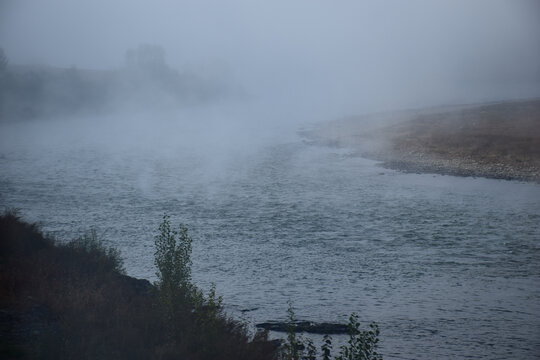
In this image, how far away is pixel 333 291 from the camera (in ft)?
42.5

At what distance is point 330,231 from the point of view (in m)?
18.4

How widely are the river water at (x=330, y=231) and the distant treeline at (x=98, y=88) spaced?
25.9 metres

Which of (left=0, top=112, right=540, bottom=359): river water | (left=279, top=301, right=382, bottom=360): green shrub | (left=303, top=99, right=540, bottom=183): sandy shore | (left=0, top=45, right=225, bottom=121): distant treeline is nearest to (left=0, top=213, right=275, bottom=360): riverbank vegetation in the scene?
(left=279, top=301, right=382, bottom=360): green shrub

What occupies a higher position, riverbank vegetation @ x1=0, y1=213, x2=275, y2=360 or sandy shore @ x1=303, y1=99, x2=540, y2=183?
sandy shore @ x1=303, y1=99, x2=540, y2=183

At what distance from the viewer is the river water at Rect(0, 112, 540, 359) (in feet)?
37.9

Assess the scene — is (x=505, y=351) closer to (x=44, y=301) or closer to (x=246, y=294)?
(x=246, y=294)

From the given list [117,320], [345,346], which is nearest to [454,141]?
[345,346]

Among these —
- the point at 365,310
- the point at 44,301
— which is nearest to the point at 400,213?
the point at 365,310

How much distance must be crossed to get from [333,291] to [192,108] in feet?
263

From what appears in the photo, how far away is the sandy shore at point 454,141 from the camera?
2936 cm

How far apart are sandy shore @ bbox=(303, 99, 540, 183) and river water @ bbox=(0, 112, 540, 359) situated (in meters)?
2.15

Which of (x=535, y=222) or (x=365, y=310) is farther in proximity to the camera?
(x=535, y=222)

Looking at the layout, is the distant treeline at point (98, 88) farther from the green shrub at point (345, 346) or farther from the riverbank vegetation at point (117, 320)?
the green shrub at point (345, 346)

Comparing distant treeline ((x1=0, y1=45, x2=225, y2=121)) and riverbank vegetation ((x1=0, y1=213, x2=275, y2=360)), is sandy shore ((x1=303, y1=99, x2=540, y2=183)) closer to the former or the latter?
riverbank vegetation ((x1=0, y1=213, x2=275, y2=360))
